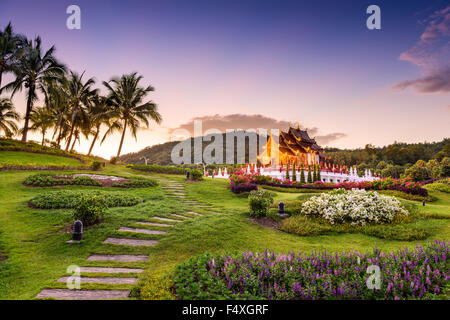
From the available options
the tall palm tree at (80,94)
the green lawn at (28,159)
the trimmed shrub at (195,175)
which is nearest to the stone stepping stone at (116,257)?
the trimmed shrub at (195,175)

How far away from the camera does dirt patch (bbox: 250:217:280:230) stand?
9.17 metres

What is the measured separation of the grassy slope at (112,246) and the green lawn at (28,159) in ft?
26.9

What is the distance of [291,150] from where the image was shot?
31.0 meters

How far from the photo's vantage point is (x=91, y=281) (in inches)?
178

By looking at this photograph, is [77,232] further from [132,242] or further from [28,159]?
[28,159]

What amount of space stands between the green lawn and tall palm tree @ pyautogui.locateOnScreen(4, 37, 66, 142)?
5.05 meters

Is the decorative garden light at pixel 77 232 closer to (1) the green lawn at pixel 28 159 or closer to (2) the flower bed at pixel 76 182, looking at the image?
(2) the flower bed at pixel 76 182

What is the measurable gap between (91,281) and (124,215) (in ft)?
13.8

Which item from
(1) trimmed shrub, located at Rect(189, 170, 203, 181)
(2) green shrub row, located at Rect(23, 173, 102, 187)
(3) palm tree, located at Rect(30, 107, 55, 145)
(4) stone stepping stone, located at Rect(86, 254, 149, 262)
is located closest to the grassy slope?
(4) stone stepping stone, located at Rect(86, 254, 149, 262)

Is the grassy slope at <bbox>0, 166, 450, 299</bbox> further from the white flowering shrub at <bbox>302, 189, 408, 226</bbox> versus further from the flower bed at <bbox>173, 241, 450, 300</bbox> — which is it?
the flower bed at <bbox>173, 241, 450, 300</bbox>

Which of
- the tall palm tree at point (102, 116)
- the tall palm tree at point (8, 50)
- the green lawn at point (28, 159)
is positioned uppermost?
the tall palm tree at point (8, 50)

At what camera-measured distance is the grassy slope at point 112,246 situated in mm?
5000
